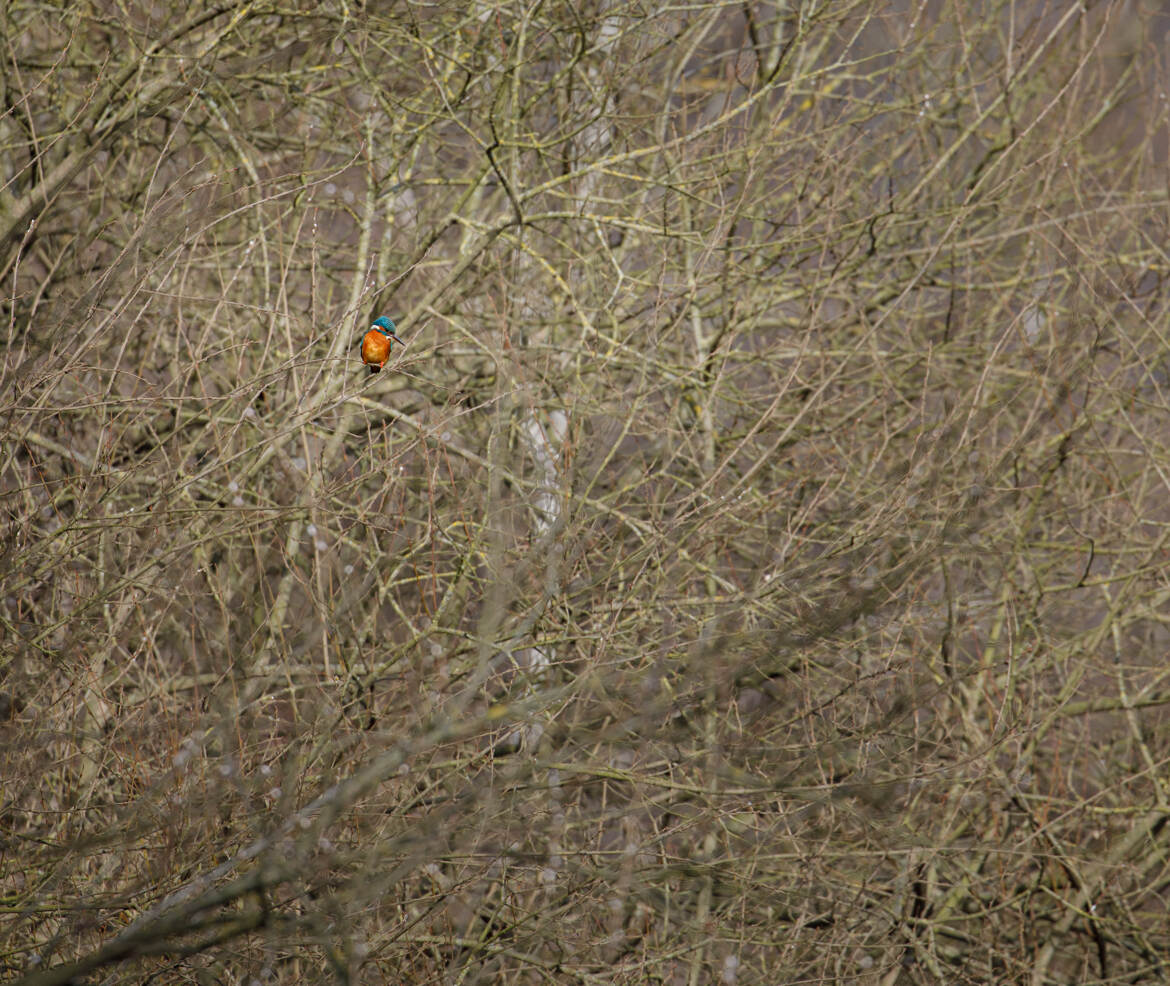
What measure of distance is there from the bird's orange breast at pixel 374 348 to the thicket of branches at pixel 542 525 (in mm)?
72

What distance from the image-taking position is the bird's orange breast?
14.0 feet

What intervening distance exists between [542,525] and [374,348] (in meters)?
1.11

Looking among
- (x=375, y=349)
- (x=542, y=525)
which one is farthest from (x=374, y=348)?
(x=542, y=525)

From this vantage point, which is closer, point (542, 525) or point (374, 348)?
point (374, 348)

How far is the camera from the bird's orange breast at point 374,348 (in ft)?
14.0

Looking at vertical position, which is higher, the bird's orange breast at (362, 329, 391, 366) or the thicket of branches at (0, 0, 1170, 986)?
the bird's orange breast at (362, 329, 391, 366)

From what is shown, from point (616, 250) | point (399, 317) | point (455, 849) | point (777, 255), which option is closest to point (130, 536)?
point (455, 849)

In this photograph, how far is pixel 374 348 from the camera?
Answer: 4.29m

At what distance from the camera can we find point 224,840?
3805mm

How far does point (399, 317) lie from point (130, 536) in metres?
2.05

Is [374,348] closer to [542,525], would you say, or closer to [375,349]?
[375,349]

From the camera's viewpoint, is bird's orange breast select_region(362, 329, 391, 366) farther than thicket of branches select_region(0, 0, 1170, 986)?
Yes

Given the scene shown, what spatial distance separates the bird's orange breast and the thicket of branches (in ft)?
0.23

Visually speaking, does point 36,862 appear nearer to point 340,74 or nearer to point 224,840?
point 224,840
